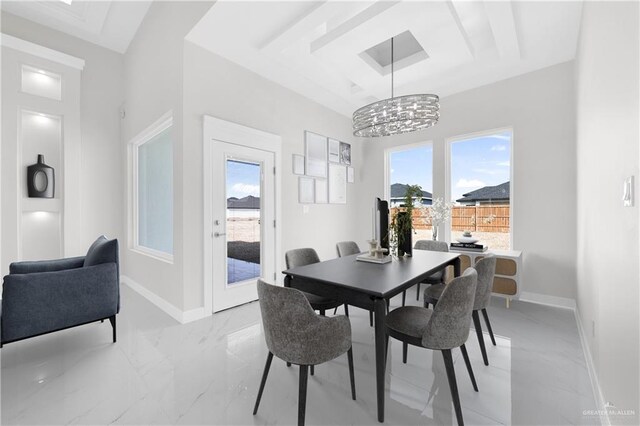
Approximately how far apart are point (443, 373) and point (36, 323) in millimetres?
3177

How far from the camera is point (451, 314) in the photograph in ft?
4.98

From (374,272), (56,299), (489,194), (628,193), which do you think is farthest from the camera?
(489,194)

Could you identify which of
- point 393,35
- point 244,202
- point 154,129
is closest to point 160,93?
point 154,129

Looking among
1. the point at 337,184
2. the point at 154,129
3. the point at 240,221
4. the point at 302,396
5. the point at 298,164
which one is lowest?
the point at 302,396

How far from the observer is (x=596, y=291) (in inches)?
71.4

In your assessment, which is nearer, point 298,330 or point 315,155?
point 298,330

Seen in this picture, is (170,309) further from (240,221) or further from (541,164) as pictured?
(541,164)

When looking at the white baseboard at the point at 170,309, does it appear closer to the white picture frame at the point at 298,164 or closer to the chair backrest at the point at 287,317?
the chair backrest at the point at 287,317

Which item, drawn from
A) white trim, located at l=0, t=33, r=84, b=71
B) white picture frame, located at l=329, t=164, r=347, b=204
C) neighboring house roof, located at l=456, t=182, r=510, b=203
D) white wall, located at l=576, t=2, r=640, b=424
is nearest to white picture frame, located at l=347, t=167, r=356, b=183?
white picture frame, located at l=329, t=164, r=347, b=204

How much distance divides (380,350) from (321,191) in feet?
11.1

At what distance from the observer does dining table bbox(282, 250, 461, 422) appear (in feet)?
5.03

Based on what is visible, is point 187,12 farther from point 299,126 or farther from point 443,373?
point 443,373

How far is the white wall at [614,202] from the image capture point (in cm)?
110

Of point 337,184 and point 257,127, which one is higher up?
point 257,127
